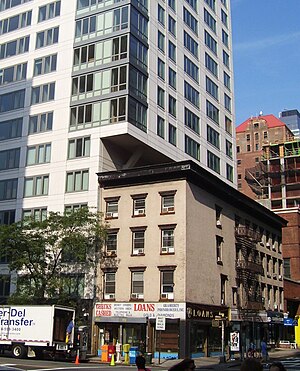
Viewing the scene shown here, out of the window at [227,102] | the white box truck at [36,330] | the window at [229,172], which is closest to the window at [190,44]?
the window at [227,102]

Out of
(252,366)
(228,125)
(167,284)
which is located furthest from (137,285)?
(252,366)

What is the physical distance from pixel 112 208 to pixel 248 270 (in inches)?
619

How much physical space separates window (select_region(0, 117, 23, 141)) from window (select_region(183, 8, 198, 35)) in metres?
22.3

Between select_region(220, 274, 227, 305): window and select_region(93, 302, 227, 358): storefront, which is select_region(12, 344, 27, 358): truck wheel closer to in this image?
select_region(93, 302, 227, 358): storefront

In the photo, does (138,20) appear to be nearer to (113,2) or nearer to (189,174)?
(113,2)

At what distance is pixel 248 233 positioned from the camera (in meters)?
53.4

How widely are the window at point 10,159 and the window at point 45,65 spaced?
8367mm

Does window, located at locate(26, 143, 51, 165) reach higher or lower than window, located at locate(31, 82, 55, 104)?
lower

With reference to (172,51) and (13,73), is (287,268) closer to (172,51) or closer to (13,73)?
(172,51)

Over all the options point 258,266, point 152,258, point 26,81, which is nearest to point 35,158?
point 26,81

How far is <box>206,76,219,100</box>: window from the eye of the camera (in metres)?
63.6

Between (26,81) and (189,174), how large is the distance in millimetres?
21835

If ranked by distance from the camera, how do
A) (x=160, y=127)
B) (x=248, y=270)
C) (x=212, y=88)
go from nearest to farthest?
(x=160, y=127)
(x=248, y=270)
(x=212, y=88)

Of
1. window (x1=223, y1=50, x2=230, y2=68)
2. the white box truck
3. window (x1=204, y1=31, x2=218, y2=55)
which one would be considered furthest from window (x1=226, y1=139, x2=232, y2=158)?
the white box truck
